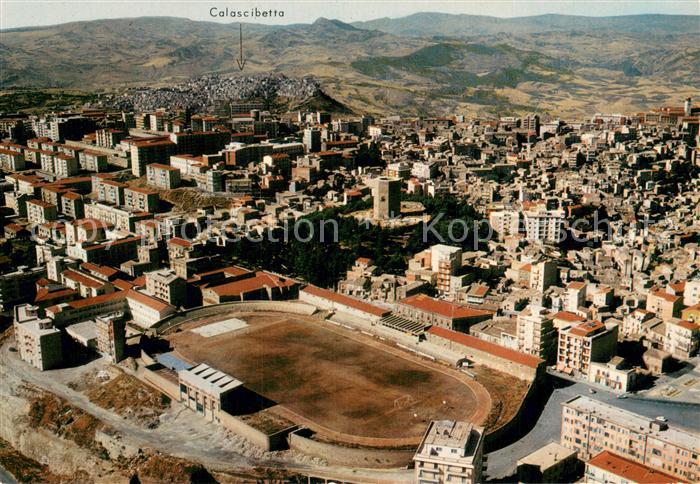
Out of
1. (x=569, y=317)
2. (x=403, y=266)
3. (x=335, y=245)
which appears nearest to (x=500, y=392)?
(x=569, y=317)

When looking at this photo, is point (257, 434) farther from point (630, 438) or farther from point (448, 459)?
point (630, 438)

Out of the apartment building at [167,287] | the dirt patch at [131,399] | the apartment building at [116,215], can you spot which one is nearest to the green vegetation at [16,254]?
the apartment building at [116,215]

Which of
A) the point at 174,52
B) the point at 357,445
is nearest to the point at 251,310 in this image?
the point at 357,445

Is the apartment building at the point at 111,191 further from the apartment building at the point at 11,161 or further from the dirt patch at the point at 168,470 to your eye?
the dirt patch at the point at 168,470

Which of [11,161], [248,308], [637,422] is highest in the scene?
[11,161]

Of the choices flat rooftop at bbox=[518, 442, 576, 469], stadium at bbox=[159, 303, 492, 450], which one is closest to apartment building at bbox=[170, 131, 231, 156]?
stadium at bbox=[159, 303, 492, 450]

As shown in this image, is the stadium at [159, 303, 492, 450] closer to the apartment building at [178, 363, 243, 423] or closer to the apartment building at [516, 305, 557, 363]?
the apartment building at [178, 363, 243, 423]

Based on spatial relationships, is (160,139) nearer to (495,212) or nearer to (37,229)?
(37,229)
